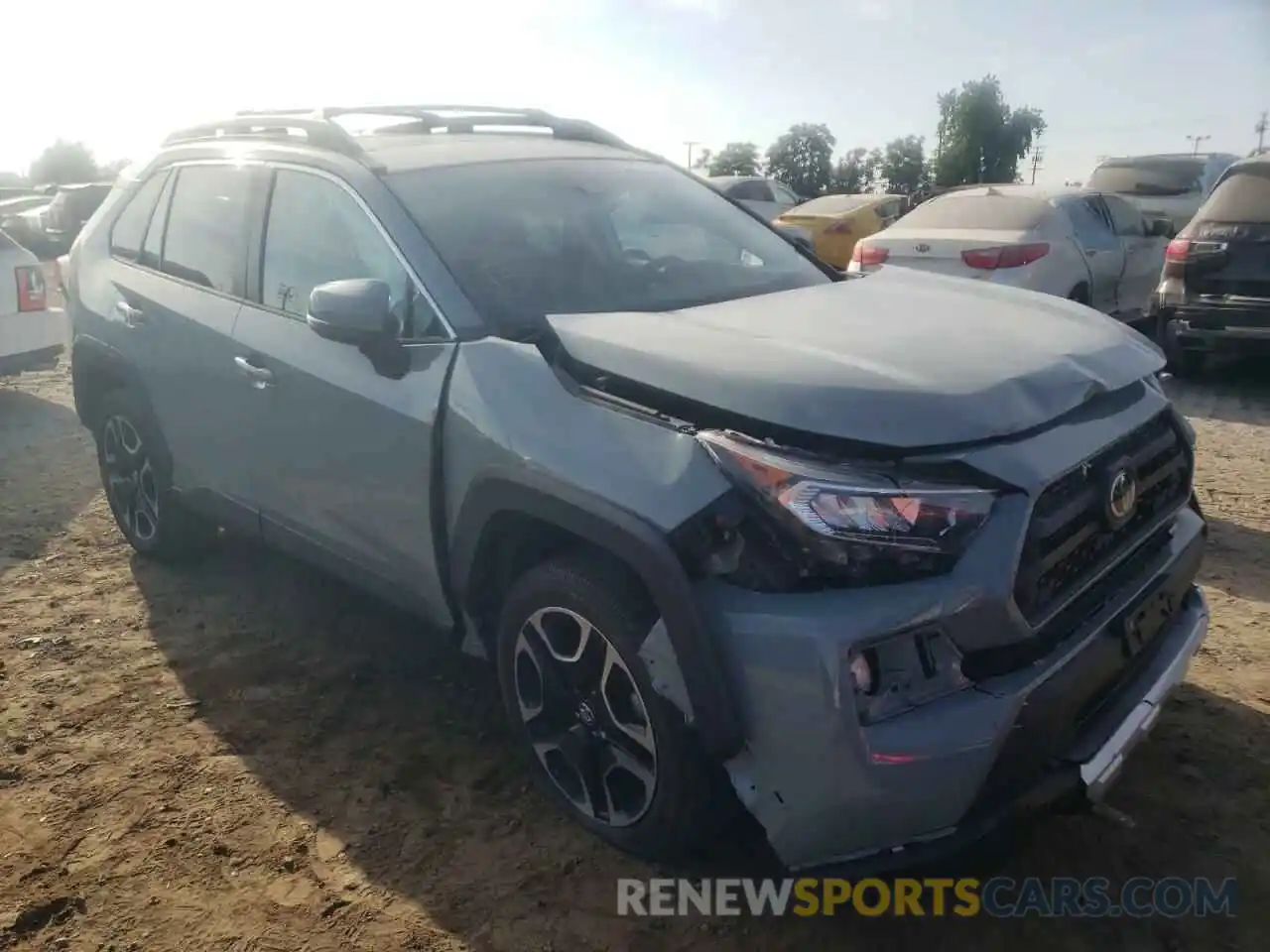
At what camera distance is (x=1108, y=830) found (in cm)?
284

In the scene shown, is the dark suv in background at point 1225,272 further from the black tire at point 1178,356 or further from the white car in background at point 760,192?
the white car in background at point 760,192

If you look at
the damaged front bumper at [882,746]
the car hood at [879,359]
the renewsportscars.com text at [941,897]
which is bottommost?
the renewsportscars.com text at [941,897]

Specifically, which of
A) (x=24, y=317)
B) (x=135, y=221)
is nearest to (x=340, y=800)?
(x=135, y=221)

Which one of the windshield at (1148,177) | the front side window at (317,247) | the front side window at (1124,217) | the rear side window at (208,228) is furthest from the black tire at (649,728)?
the windshield at (1148,177)

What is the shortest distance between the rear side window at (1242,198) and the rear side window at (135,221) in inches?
269

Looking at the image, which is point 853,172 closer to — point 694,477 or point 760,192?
point 760,192

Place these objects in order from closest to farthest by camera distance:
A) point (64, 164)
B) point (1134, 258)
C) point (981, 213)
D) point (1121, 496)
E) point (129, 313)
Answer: point (1121, 496) < point (129, 313) < point (981, 213) < point (1134, 258) < point (64, 164)

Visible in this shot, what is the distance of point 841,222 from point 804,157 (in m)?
60.0

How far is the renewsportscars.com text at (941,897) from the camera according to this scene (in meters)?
2.58

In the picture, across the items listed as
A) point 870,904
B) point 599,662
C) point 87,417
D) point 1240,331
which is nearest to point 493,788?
A: point 599,662

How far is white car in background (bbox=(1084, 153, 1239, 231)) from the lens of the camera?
12992 mm

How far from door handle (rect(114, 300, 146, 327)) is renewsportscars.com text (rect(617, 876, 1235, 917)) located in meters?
3.00

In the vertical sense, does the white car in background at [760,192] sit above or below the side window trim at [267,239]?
below

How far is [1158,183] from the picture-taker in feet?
42.9
